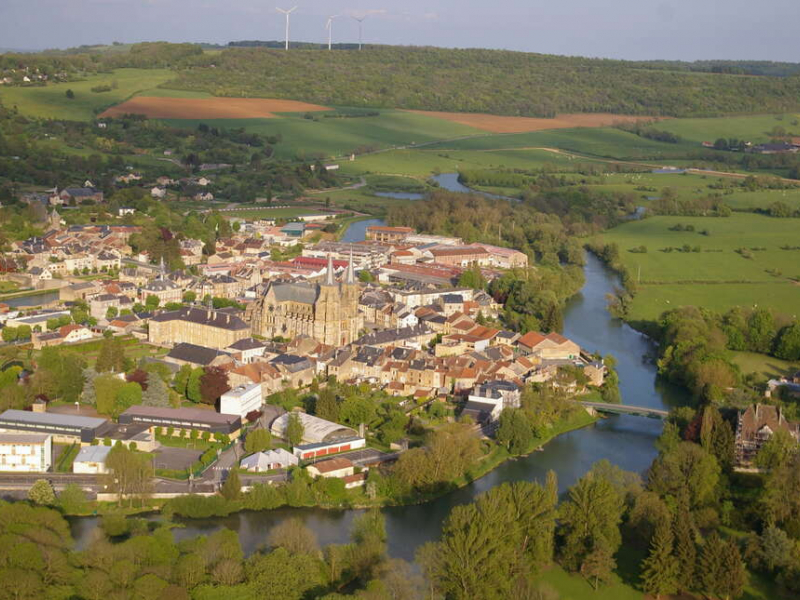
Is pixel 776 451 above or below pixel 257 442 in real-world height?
above

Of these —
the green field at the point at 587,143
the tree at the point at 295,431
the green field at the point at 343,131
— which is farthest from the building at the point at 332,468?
the green field at the point at 587,143

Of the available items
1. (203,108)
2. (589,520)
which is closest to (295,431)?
(589,520)

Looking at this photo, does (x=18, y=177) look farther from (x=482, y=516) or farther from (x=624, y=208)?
(x=482, y=516)

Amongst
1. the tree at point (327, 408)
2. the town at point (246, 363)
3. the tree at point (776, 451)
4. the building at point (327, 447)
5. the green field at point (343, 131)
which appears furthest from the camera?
the green field at point (343, 131)

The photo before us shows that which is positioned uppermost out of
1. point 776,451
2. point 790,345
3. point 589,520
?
point 776,451

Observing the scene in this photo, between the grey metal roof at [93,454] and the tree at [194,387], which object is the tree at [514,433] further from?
the grey metal roof at [93,454]

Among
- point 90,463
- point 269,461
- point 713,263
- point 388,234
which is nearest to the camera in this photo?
point 90,463

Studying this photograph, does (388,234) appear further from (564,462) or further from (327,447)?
(327,447)
